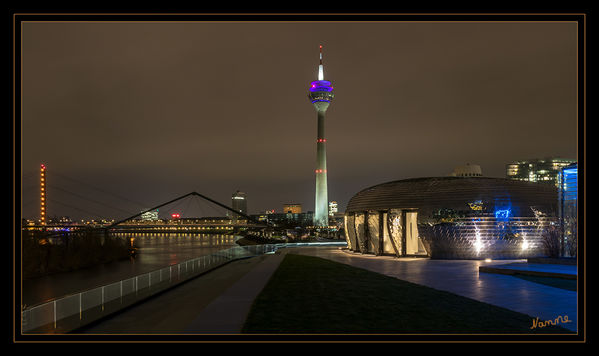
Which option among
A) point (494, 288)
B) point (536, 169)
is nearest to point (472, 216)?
point (494, 288)

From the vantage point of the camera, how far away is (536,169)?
129 m

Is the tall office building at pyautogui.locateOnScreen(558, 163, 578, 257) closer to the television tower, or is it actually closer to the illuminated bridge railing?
the illuminated bridge railing

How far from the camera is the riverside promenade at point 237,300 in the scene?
13.9 metres

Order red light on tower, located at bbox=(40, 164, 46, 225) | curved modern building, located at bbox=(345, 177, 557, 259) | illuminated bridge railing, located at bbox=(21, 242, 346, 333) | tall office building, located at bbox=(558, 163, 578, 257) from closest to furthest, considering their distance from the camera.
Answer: illuminated bridge railing, located at bbox=(21, 242, 346, 333) → tall office building, located at bbox=(558, 163, 578, 257) → curved modern building, located at bbox=(345, 177, 557, 259) → red light on tower, located at bbox=(40, 164, 46, 225)

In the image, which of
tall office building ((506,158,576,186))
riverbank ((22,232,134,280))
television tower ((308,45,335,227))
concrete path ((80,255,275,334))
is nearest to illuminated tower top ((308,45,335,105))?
television tower ((308,45,335,227))

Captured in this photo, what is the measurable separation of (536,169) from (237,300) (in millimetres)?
127911

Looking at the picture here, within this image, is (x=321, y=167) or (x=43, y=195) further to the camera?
(x=321, y=167)

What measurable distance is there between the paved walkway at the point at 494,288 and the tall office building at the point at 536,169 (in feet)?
293

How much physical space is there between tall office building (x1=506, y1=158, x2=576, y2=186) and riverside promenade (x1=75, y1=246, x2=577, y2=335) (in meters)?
94.3

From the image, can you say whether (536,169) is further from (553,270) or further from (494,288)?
(494,288)

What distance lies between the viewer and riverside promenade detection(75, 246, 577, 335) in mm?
13938
